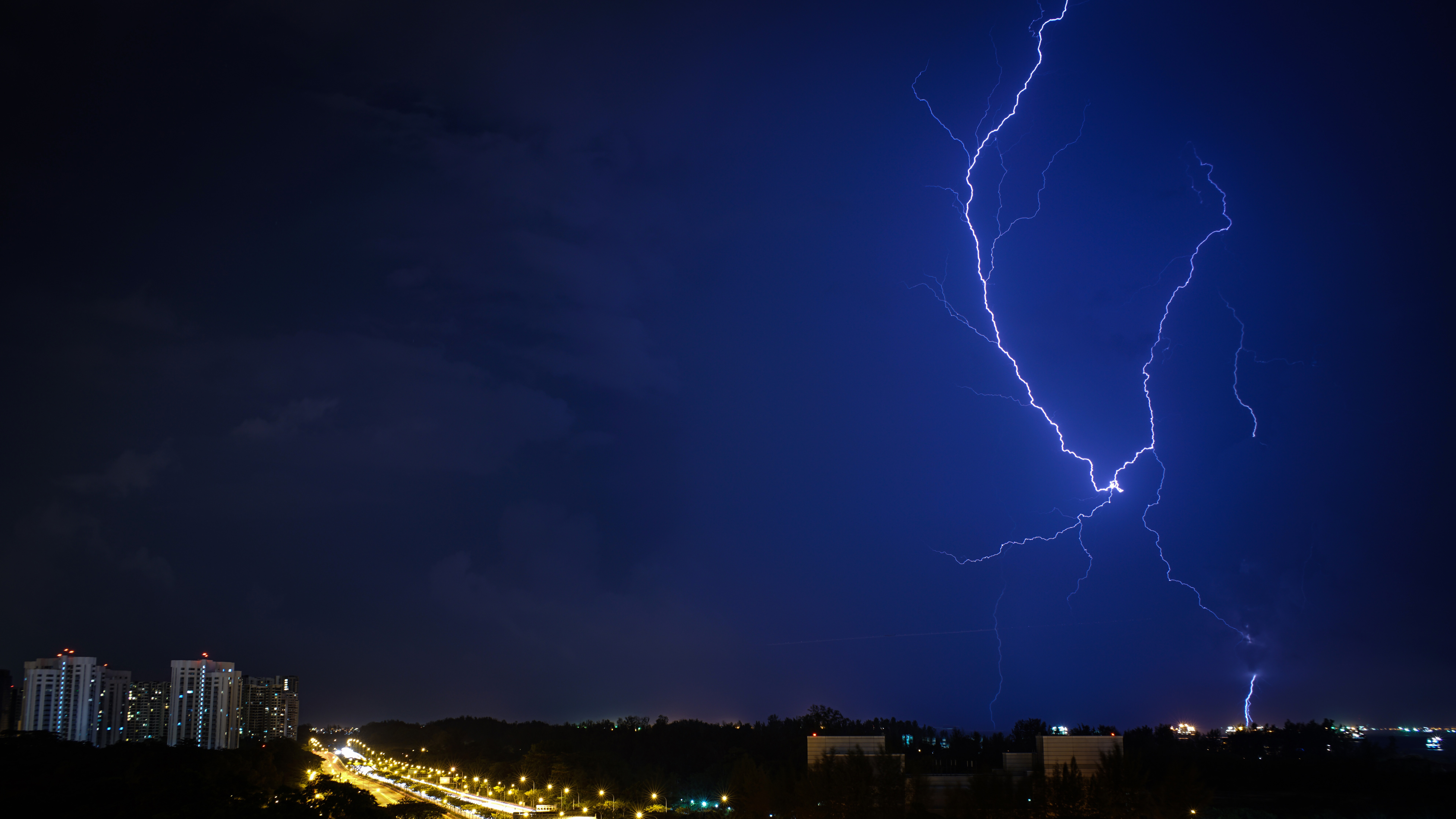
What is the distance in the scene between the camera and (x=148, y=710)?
122438mm

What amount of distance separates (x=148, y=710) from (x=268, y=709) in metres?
39.0

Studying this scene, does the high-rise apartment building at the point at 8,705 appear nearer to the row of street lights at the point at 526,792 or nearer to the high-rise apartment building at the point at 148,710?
the high-rise apartment building at the point at 148,710

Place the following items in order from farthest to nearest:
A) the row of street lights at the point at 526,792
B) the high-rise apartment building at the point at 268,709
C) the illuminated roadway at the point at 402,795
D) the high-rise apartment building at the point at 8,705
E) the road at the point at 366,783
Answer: the high-rise apartment building at the point at 268,709, the high-rise apartment building at the point at 8,705, the road at the point at 366,783, the illuminated roadway at the point at 402,795, the row of street lights at the point at 526,792

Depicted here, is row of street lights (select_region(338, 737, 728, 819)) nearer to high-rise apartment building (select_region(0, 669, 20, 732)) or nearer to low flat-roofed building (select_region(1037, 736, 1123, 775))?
low flat-roofed building (select_region(1037, 736, 1123, 775))

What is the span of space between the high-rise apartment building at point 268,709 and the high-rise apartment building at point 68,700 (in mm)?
40456

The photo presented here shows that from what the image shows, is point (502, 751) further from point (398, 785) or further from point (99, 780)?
point (99, 780)

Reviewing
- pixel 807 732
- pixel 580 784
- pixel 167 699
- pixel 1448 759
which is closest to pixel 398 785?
pixel 580 784

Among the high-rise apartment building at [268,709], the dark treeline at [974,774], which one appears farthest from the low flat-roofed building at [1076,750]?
the high-rise apartment building at [268,709]

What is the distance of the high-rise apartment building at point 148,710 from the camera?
4587 inches

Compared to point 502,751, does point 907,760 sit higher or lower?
higher

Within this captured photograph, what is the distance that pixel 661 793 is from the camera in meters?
62.0

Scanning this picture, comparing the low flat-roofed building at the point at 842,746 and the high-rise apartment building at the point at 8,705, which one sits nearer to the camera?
the low flat-roofed building at the point at 842,746

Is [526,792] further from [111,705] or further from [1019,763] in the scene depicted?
[111,705]

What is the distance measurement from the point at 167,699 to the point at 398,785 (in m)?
53.7
